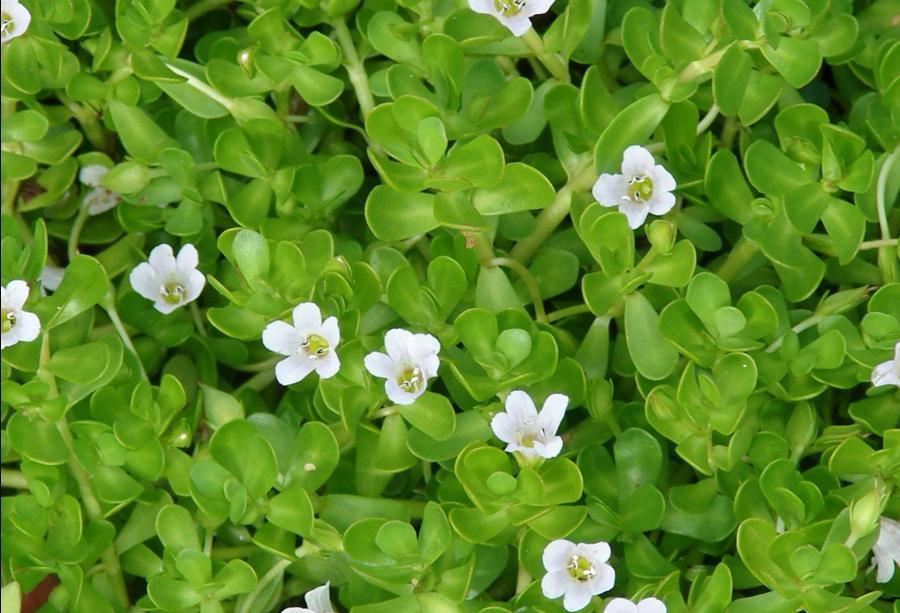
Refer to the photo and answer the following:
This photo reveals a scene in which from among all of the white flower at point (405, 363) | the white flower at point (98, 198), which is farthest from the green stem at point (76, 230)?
the white flower at point (405, 363)

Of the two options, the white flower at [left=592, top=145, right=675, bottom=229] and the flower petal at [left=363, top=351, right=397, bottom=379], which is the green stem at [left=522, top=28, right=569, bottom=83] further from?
the flower petal at [left=363, top=351, right=397, bottom=379]

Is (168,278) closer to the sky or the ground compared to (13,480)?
closer to the sky

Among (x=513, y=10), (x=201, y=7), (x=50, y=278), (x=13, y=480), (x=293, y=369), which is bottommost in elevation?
(x=13, y=480)

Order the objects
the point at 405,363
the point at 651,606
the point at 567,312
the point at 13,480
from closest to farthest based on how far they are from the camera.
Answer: the point at 651,606 < the point at 405,363 < the point at 567,312 < the point at 13,480

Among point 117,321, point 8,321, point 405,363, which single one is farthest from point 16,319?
point 405,363

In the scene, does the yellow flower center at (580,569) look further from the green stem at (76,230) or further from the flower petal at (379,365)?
the green stem at (76,230)

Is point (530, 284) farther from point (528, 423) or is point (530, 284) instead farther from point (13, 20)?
point (13, 20)

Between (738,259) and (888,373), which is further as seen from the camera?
(738,259)
